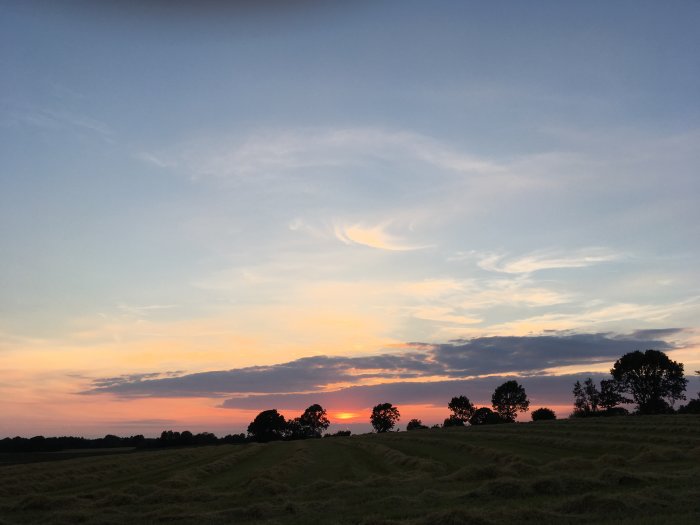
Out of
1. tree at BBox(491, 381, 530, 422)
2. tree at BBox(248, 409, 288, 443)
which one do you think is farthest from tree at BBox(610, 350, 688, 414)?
tree at BBox(248, 409, 288, 443)

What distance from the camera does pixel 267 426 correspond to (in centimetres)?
18512

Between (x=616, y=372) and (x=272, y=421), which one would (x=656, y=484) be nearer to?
(x=616, y=372)

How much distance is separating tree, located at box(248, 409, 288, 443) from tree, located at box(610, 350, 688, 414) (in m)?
108

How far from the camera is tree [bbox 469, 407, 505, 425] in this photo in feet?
610

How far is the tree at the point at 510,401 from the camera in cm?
18612

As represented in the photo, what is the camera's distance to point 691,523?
14.0m

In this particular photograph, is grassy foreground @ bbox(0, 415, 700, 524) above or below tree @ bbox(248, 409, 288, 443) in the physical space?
above

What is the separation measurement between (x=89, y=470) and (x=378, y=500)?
4048 centimetres

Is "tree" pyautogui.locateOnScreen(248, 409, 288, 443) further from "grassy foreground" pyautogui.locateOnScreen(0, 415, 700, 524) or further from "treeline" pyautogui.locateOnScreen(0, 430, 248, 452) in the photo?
"grassy foreground" pyautogui.locateOnScreen(0, 415, 700, 524)

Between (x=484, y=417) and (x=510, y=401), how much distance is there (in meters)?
11.0

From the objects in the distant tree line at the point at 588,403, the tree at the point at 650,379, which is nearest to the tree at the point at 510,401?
the distant tree line at the point at 588,403

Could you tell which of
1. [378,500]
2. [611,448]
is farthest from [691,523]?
[611,448]

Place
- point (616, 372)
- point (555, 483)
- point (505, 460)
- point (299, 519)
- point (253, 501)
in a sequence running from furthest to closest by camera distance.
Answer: point (616, 372) < point (505, 460) < point (253, 501) < point (555, 483) < point (299, 519)

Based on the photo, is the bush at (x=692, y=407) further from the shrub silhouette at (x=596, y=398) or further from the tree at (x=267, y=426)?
the tree at (x=267, y=426)
